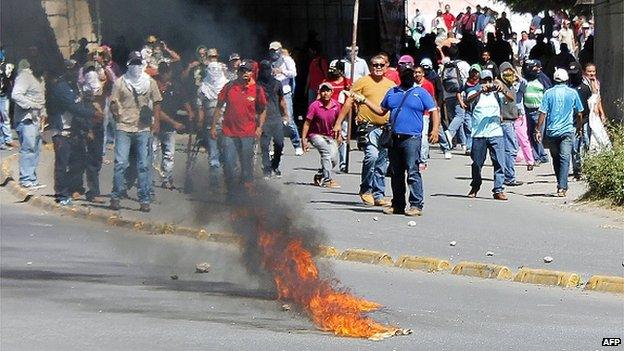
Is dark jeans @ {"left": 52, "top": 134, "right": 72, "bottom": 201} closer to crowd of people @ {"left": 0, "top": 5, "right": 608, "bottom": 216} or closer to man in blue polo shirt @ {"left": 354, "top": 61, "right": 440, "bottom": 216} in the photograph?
crowd of people @ {"left": 0, "top": 5, "right": 608, "bottom": 216}

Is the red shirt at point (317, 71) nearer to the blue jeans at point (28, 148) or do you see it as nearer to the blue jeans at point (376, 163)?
the blue jeans at point (28, 148)

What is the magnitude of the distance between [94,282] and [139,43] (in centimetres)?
213

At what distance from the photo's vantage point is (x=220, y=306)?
34.3 feet

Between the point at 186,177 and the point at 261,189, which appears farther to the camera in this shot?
the point at 186,177

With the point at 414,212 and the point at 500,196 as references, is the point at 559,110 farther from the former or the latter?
the point at 414,212

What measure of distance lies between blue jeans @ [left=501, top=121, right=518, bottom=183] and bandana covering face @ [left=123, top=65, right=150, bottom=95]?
21.9 feet

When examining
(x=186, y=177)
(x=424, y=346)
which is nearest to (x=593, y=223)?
(x=186, y=177)

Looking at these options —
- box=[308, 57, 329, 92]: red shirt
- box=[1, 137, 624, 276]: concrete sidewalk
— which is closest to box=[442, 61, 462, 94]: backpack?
box=[308, 57, 329, 92]: red shirt

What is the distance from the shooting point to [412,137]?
16.7 m

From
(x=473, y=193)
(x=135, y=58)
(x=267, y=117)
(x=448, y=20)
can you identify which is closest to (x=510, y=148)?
(x=473, y=193)

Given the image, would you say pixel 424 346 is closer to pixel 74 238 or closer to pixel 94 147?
pixel 74 238

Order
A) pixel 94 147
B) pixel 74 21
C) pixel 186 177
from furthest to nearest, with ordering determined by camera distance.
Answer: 1. pixel 94 147
2. pixel 186 177
3. pixel 74 21

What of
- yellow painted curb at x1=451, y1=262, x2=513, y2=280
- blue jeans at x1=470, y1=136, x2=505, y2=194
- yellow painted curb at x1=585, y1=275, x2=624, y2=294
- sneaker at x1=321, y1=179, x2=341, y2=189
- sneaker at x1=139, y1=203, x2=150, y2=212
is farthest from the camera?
sneaker at x1=321, y1=179, x2=341, y2=189

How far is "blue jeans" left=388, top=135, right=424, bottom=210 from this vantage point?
16641mm
